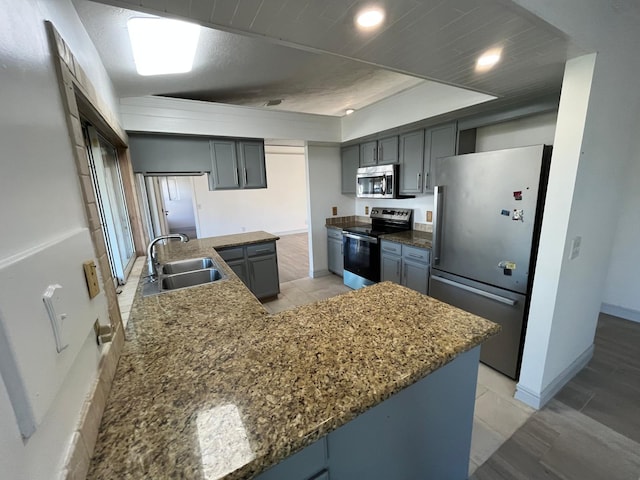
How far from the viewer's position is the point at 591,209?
1.68 meters

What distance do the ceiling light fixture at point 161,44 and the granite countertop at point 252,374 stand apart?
146 centimetres

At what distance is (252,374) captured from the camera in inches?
33.3

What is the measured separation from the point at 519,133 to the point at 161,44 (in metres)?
2.96

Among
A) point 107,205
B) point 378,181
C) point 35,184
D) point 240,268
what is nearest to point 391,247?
point 378,181

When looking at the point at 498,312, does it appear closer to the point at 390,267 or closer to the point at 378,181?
the point at 390,267

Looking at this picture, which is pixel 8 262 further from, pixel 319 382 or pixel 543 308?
pixel 543 308

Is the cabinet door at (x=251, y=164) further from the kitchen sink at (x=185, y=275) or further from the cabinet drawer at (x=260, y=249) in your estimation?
the kitchen sink at (x=185, y=275)

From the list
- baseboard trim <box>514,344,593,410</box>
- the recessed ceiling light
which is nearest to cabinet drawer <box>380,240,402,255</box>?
baseboard trim <box>514,344,593,410</box>

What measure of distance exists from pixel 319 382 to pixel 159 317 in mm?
944

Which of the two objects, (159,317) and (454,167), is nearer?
(159,317)

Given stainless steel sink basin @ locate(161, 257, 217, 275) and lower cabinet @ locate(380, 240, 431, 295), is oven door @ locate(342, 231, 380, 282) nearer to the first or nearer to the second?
lower cabinet @ locate(380, 240, 431, 295)

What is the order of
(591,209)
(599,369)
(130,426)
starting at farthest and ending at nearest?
(599,369) → (591,209) → (130,426)

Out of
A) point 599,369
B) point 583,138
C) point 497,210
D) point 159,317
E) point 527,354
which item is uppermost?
point 583,138

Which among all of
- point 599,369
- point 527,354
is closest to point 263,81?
point 527,354
